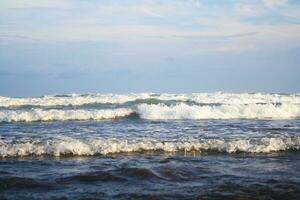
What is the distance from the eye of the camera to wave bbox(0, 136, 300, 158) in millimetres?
10922

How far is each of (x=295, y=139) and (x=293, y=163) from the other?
8.93ft

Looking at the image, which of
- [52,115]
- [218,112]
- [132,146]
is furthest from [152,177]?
[218,112]

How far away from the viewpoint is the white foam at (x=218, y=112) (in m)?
24.5

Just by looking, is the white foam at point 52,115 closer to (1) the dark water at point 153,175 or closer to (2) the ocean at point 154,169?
(2) the ocean at point 154,169

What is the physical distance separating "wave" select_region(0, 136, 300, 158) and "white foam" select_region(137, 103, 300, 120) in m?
12.1

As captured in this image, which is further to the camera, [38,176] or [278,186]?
[38,176]

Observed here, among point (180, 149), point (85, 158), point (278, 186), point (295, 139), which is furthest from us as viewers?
point (295, 139)

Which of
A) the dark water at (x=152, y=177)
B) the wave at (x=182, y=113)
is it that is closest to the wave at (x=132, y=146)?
the dark water at (x=152, y=177)

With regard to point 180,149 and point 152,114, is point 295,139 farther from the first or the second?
point 152,114

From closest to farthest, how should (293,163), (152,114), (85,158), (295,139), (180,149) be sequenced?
(293,163) → (85,158) → (180,149) → (295,139) → (152,114)

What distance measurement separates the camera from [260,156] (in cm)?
1078

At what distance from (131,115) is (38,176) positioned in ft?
55.9

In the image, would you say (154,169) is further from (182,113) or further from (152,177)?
(182,113)

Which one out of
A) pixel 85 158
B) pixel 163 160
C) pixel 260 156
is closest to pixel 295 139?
pixel 260 156
